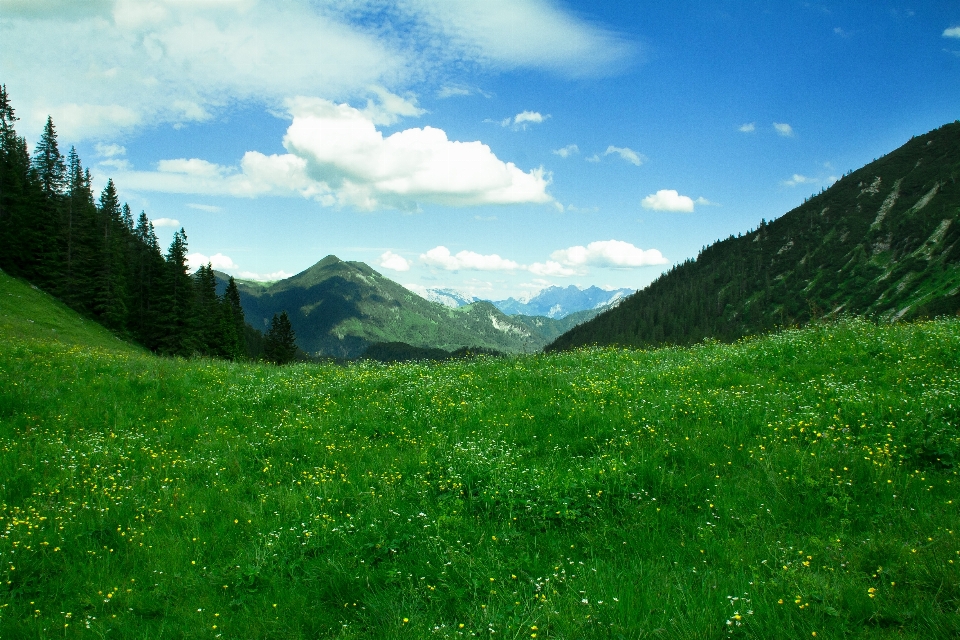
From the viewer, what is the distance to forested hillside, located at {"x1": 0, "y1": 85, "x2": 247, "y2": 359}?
6594cm

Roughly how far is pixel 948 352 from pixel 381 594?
503 inches

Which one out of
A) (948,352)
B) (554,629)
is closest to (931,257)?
(948,352)

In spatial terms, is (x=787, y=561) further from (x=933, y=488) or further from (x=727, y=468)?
(x=933, y=488)

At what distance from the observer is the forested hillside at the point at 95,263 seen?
2596 inches

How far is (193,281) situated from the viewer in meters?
78.3

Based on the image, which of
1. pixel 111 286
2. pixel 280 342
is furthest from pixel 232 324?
pixel 111 286

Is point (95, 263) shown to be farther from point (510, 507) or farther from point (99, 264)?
point (510, 507)

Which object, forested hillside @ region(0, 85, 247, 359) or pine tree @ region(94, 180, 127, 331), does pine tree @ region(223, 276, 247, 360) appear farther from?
pine tree @ region(94, 180, 127, 331)

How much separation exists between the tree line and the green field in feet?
192

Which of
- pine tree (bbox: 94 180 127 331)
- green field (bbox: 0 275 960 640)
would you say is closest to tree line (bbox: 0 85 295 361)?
pine tree (bbox: 94 180 127 331)

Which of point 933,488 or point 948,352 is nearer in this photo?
point 933,488

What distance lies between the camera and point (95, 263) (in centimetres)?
7038

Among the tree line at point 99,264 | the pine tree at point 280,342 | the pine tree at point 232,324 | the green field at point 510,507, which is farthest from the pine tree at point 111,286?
the green field at point 510,507

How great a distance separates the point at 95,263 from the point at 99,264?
0.47 metres
